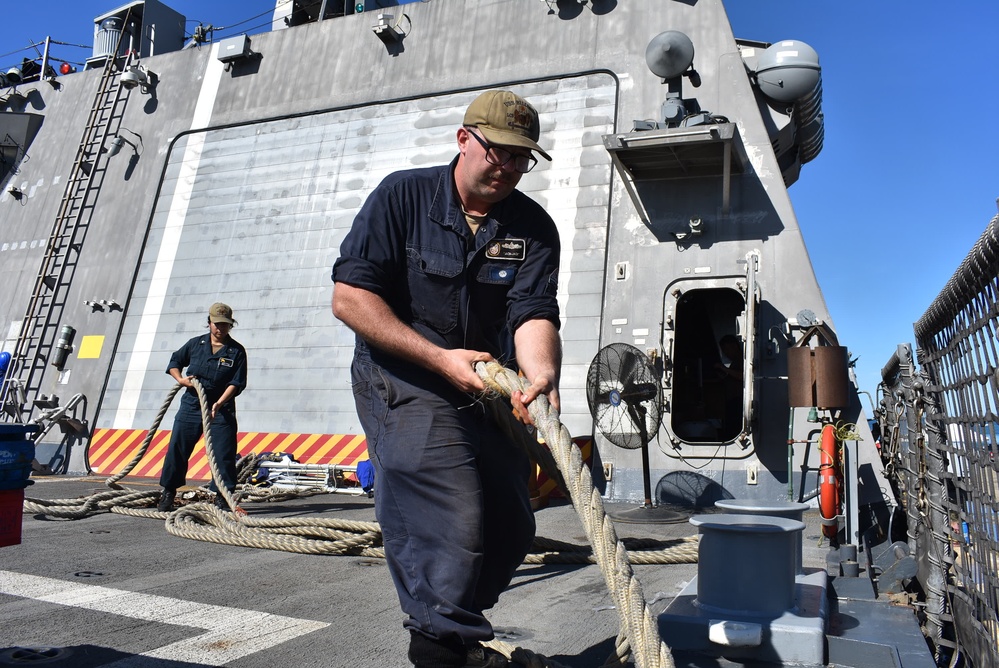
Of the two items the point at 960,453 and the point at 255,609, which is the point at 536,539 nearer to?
the point at 255,609

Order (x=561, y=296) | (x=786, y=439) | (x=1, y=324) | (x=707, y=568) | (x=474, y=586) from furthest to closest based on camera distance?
(x=1, y=324), (x=561, y=296), (x=786, y=439), (x=707, y=568), (x=474, y=586)

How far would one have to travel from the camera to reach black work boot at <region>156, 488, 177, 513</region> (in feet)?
19.6

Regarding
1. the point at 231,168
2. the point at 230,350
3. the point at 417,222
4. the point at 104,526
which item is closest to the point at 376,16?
the point at 231,168

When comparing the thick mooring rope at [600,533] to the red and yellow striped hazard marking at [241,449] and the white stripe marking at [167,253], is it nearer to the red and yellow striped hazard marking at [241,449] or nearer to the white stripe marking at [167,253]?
the red and yellow striped hazard marking at [241,449]

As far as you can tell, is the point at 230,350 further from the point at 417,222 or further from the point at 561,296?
the point at 417,222

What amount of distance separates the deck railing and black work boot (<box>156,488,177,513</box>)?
5168 millimetres

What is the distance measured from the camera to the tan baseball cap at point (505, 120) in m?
2.13

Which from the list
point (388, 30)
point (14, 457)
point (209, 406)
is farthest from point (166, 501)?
point (388, 30)

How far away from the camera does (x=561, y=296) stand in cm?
791

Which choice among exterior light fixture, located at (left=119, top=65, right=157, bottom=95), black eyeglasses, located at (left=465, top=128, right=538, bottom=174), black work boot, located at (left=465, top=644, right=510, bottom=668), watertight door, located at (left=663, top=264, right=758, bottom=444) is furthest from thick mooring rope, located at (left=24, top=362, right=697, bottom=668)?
exterior light fixture, located at (left=119, top=65, right=157, bottom=95)

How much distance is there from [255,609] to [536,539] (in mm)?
1864

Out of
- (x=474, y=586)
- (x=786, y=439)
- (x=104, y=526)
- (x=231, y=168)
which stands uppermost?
(x=231, y=168)

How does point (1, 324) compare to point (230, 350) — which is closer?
point (230, 350)

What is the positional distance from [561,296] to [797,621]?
5.82 metres
